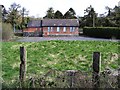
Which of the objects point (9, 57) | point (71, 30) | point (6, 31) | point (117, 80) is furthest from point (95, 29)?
point (117, 80)

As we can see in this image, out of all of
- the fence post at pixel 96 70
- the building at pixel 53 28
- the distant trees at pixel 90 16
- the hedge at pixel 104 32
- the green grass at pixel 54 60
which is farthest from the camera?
the distant trees at pixel 90 16

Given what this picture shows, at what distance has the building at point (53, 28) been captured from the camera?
151ft

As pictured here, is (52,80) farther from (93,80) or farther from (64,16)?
(64,16)

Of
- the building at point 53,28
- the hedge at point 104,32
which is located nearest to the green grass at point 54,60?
the hedge at point 104,32

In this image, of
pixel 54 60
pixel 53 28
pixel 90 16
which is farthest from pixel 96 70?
pixel 90 16

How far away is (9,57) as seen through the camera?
10383 mm

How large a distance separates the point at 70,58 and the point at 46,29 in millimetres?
36560

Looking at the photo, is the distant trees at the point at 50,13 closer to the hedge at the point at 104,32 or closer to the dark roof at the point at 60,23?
the dark roof at the point at 60,23

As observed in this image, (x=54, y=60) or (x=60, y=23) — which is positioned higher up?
(x=60, y=23)

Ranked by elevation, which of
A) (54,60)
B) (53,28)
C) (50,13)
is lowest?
(54,60)

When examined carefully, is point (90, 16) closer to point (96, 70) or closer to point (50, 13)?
point (50, 13)

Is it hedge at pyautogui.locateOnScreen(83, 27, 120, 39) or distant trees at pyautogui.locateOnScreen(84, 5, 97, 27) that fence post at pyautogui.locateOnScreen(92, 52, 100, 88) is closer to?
hedge at pyautogui.locateOnScreen(83, 27, 120, 39)

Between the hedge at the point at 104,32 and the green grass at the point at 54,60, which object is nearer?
the green grass at the point at 54,60

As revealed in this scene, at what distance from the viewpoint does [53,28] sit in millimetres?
46812
